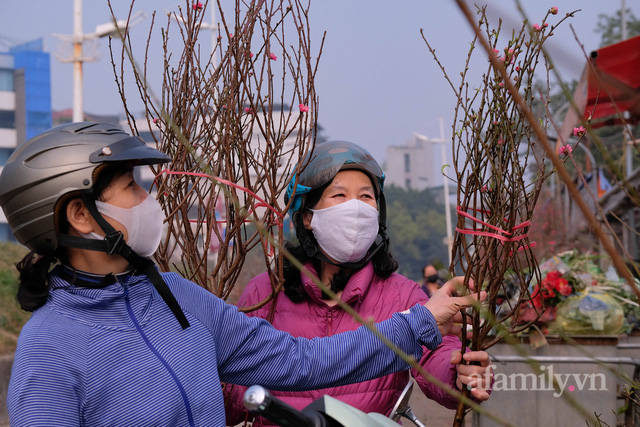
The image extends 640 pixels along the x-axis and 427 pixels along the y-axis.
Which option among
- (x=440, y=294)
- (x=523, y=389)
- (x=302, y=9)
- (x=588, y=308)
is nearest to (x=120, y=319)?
(x=440, y=294)

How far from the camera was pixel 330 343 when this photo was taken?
8.01ft

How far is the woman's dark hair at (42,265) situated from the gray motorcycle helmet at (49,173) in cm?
3

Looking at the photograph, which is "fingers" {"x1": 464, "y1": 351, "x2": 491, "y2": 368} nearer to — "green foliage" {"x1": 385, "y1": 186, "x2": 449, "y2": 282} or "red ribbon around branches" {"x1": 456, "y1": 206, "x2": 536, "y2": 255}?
"red ribbon around branches" {"x1": 456, "y1": 206, "x2": 536, "y2": 255}

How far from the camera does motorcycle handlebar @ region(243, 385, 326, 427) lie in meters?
1.09

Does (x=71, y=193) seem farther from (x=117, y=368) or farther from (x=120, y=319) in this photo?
(x=117, y=368)

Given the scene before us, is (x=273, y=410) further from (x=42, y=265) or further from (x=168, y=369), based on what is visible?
(x=42, y=265)

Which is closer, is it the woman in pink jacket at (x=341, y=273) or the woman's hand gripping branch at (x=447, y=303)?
the woman's hand gripping branch at (x=447, y=303)

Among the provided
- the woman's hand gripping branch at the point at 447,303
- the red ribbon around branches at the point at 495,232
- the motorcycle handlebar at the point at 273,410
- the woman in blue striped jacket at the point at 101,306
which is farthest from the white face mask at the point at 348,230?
the motorcycle handlebar at the point at 273,410

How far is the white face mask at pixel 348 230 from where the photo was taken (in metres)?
3.06

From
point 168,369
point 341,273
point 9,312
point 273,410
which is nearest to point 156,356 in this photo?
point 168,369

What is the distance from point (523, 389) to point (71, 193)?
4.36 m

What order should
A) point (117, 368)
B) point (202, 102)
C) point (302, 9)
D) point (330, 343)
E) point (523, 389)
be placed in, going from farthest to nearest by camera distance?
point (523, 389)
point (202, 102)
point (302, 9)
point (330, 343)
point (117, 368)

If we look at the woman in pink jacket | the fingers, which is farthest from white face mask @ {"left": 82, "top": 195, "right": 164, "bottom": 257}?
the fingers

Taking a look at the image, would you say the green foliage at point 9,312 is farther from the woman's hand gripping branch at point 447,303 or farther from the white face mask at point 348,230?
the woman's hand gripping branch at point 447,303
